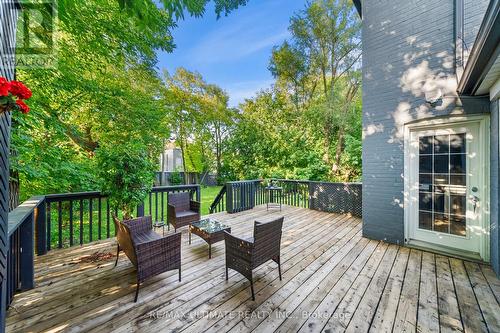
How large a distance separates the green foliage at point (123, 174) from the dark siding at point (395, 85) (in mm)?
4281

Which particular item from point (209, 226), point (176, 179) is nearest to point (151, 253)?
point (209, 226)

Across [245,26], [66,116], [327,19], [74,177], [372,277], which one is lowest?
[372,277]

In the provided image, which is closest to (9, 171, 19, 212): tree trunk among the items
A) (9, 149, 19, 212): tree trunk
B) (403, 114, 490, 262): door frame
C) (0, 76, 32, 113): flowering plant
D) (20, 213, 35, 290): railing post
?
(9, 149, 19, 212): tree trunk

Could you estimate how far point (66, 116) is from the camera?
4.61 m

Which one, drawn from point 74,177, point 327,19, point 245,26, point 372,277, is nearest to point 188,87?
point 245,26

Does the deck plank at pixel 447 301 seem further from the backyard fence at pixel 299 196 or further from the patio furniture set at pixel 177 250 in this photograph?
the backyard fence at pixel 299 196

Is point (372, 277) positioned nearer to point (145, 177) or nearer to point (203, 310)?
point (203, 310)

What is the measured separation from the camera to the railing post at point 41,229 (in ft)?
9.93

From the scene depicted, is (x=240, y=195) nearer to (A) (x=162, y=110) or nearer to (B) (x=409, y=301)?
(A) (x=162, y=110)

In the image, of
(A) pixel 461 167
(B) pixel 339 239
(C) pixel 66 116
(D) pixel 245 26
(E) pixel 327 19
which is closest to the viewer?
(A) pixel 461 167

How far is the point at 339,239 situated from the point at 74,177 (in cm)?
556

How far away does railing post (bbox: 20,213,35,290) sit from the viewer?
2258mm

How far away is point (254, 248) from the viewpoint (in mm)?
2266

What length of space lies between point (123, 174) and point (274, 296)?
282cm
